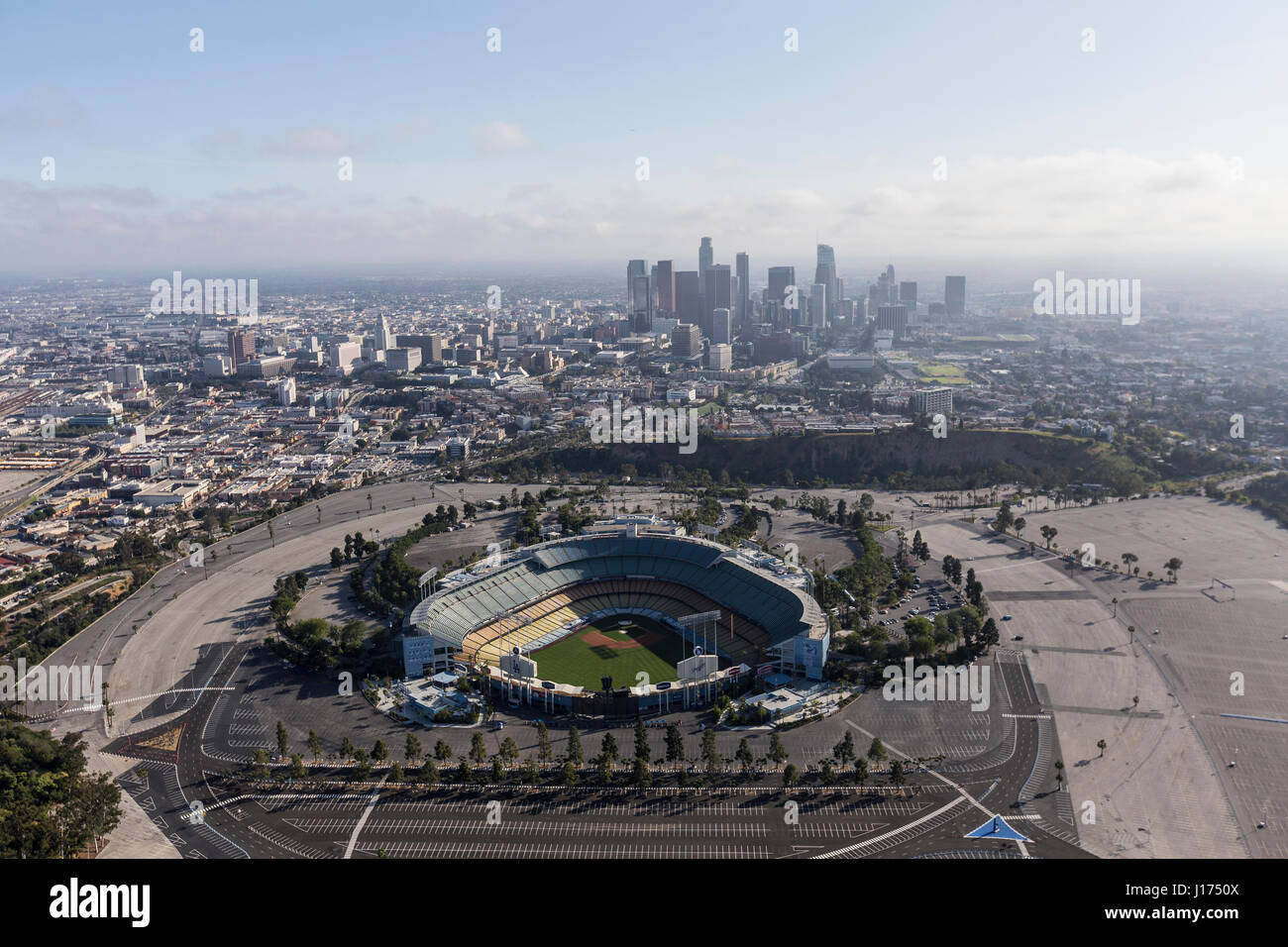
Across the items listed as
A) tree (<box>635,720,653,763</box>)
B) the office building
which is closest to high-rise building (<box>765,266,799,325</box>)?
the office building

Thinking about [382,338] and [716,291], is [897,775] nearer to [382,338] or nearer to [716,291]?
[382,338]

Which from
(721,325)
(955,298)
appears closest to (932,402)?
(721,325)

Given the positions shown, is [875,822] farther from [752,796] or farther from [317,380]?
[317,380]

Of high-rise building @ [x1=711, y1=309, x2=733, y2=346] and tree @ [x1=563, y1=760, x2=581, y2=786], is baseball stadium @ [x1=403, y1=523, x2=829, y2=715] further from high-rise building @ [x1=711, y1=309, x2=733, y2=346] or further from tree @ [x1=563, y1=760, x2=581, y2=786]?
high-rise building @ [x1=711, y1=309, x2=733, y2=346]

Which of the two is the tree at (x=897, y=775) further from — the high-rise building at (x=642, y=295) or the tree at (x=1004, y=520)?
the high-rise building at (x=642, y=295)

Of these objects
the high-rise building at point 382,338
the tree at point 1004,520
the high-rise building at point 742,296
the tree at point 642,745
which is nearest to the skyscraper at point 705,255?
the high-rise building at point 742,296

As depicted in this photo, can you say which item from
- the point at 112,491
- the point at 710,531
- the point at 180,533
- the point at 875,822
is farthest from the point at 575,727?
the point at 112,491
